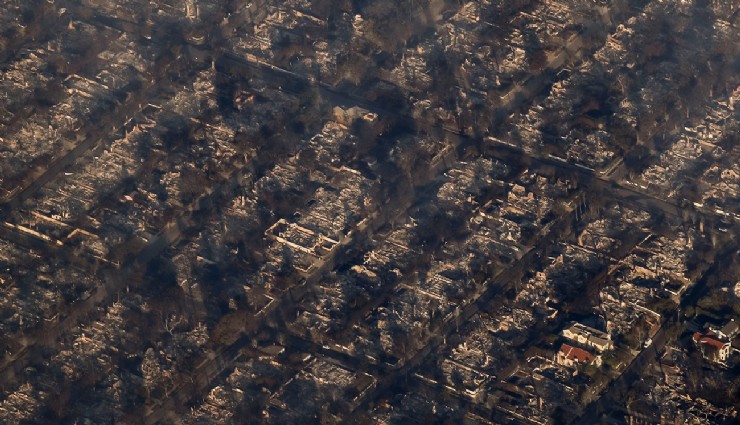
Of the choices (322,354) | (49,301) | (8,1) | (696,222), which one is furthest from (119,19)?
(696,222)

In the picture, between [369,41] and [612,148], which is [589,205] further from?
[369,41]

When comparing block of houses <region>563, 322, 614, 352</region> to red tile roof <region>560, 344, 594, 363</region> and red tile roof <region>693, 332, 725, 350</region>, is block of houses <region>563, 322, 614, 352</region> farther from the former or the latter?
red tile roof <region>693, 332, 725, 350</region>

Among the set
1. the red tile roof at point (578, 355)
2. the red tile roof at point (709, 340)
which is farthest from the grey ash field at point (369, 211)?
the red tile roof at point (578, 355)

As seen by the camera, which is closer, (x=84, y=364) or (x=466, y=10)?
(x=84, y=364)

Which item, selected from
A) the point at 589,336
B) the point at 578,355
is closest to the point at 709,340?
the point at 589,336

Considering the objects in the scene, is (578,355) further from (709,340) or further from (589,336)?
(709,340)

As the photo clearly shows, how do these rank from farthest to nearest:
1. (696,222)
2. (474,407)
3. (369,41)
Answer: (369,41), (696,222), (474,407)

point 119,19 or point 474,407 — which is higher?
point 119,19

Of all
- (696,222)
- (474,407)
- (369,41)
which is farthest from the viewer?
(369,41)
